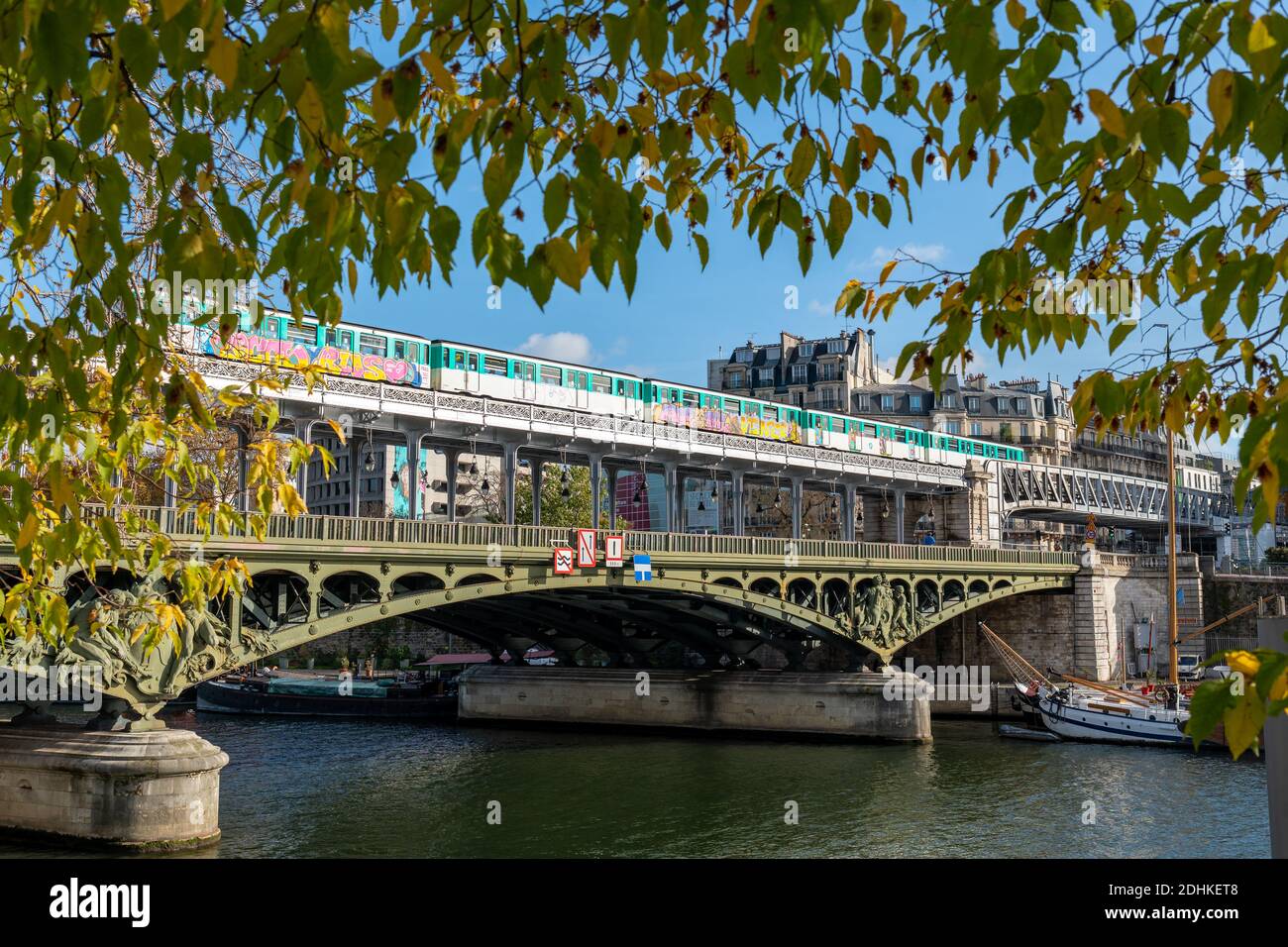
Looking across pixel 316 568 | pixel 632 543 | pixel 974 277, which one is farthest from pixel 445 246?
pixel 632 543

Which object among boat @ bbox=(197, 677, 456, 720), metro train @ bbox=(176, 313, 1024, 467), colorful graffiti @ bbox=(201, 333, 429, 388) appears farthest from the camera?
boat @ bbox=(197, 677, 456, 720)

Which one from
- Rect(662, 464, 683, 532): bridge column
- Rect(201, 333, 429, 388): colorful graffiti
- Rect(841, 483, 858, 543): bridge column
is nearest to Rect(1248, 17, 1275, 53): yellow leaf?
Rect(201, 333, 429, 388): colorful graffiti

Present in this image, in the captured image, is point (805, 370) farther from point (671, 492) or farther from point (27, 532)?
point (27, 532)

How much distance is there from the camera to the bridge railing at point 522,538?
28312 millimetres

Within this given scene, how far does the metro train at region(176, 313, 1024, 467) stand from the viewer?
36844 millimetres

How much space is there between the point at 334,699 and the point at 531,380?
1860cm

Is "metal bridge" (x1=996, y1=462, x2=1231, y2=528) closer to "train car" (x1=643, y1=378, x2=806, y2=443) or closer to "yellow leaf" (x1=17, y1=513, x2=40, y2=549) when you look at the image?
"train car" (x1=643, y1=378, x2=806, y2=443)

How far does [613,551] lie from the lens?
1459 inches

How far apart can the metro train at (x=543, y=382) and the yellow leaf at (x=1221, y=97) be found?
27.2 m

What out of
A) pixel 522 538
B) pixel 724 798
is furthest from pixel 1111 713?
pixel 522 538

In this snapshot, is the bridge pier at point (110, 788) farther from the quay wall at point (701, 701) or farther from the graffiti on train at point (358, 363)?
the quay wall at point (701, 701)

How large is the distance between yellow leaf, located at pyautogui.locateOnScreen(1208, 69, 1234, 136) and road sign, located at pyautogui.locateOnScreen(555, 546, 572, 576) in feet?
A: 105

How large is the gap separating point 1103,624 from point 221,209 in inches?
2333
